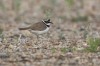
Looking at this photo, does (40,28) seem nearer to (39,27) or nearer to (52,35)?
(39,27)

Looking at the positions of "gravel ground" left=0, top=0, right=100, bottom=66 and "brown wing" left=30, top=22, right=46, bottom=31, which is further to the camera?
"brown wing" left=30, top=22, right=46, bottom=31

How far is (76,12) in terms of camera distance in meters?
17.8

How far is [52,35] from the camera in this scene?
543 inches

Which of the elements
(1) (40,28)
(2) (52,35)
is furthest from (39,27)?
(2) (52,35)

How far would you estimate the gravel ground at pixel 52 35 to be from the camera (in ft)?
33.5

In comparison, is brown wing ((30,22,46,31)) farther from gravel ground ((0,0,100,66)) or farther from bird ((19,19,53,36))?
gravel ground ((0,0,100,66))

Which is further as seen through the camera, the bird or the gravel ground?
the bird

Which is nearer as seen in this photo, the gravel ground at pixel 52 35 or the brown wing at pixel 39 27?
the gravel ground at pixel 52 35

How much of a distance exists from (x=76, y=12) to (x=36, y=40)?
5.29 metres

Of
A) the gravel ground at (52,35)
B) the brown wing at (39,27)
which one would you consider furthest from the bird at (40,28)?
the gravel ground at (52,35)

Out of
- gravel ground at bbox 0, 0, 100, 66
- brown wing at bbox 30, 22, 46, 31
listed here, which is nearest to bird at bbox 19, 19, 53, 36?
brown wing at bbox 30, 22, 46, 31

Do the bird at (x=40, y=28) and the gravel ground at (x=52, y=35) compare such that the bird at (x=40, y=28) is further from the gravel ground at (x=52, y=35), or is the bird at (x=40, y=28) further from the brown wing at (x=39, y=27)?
the gravel ground at (x=52, y=35)

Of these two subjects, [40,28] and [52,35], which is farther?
[52,35]

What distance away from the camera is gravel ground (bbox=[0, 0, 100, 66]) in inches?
402
